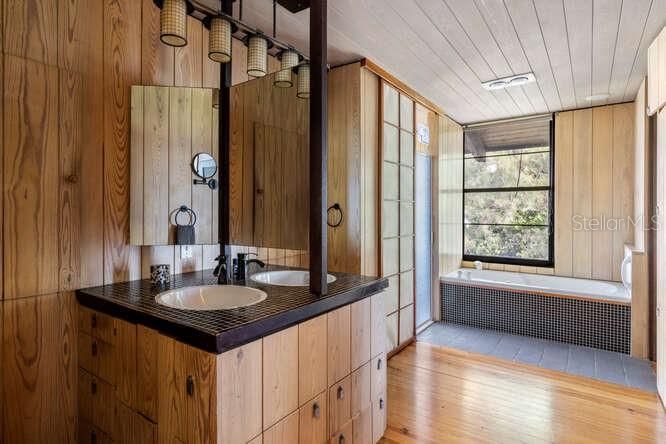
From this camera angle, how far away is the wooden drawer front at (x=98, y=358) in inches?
60.2

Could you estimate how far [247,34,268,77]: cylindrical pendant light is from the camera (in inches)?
82.8

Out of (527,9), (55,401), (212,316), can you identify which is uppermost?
(527,9)

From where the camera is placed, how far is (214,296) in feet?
5.97

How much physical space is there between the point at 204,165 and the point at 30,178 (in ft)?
2.65

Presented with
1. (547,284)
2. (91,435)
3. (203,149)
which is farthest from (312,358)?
(547,284)

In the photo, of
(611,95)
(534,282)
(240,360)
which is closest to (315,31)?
(240,360)

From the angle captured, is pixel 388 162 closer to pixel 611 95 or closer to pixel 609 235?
pixel 611 95

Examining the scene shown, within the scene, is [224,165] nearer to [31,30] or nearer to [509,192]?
[31,30]

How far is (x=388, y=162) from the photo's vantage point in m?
3.16

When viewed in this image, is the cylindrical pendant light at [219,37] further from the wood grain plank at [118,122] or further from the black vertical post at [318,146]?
the black vertical post at [318,146]

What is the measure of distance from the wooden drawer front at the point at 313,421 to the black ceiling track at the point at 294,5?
2.05 meters

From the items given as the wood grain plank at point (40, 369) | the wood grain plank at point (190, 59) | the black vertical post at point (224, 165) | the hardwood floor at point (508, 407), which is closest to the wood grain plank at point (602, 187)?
the hardwood floor at point (508, 407)

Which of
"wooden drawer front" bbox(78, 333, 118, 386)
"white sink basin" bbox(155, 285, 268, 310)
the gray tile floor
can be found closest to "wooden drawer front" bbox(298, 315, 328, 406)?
"white sink basin" bbox(155, 285, 268, 310)

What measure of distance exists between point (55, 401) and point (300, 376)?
1.19m
